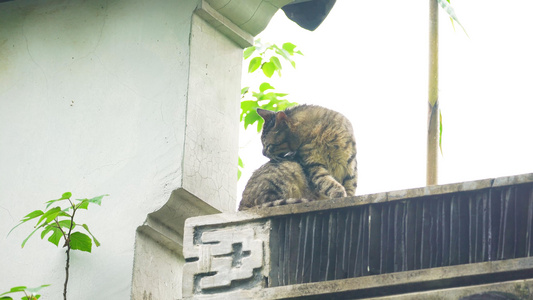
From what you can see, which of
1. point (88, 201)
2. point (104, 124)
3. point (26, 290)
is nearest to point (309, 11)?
point (104, 124)

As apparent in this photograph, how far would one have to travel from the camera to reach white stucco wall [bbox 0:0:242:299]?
4914 mm

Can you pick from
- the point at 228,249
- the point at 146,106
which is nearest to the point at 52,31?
the point at 146,106

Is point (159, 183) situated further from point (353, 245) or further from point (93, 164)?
point (353, 245)

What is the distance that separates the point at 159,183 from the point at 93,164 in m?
0.41

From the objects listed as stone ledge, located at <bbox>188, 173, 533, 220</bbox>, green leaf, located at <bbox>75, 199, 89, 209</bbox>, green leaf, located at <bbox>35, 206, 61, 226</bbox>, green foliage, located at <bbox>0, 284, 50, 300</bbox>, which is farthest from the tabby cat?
green foliage, located at <bbox>0, 284, 50, 300</bbox>

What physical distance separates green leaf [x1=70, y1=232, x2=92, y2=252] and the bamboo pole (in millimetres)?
1631

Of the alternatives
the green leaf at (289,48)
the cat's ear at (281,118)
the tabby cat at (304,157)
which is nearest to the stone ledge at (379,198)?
the tabby cat at (304,157)

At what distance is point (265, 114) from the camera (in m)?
6.02

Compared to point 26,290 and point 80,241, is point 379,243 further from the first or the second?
point 26,290

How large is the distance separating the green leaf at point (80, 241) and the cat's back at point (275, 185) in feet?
3.09

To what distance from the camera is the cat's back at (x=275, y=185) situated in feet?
17.5

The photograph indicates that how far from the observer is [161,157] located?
4977mm

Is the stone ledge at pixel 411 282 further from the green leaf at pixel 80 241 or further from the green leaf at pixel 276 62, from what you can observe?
the green leaf at pixel 276 62

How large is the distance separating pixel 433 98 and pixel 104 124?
163 centimetres
